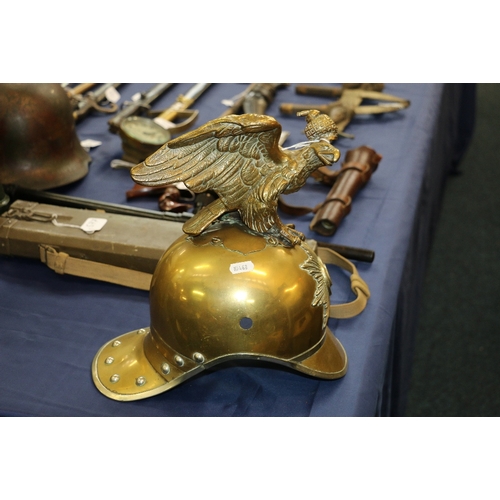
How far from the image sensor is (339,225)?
217 cm

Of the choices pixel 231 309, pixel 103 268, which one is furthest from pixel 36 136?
pixel 231 309

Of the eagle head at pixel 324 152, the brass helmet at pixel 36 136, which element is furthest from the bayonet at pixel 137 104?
the eagle head at pixel 324 152

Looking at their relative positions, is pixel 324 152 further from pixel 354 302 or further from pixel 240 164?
pixel 354 302

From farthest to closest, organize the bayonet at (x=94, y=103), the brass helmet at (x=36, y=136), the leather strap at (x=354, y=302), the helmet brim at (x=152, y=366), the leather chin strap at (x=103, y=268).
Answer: the bayonet at (x=94, y=103)
the brass helmet at (x=36, y=136)
the leather chin strap at (x=103, y=268)
the leather strap at (x=354, y=302)
the helmet brim at (x=152, y=366)

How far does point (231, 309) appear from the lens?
136cm

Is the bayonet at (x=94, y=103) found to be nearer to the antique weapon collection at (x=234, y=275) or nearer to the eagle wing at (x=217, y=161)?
the antique weapon collection at (x=234, y=275)

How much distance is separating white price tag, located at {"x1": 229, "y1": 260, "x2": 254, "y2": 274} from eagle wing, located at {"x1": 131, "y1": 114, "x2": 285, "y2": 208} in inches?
6.0

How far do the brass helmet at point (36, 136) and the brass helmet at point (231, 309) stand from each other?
3.66ft

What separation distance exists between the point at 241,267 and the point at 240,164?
0.79 feet

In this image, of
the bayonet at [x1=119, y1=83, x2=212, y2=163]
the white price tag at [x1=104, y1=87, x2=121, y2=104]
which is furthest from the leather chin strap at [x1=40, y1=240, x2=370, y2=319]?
the white price tag at [x1=104, y1=87, x2=121, y2=104]

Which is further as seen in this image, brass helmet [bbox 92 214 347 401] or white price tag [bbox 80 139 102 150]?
white price tag [bbox 80 139 102 150]

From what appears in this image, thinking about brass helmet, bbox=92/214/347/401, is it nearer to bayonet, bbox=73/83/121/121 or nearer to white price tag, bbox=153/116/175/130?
white price tag, bbox=153/116/175/130

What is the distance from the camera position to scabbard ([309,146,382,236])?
2.11 meters

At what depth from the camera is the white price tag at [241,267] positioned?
4.49 feet
